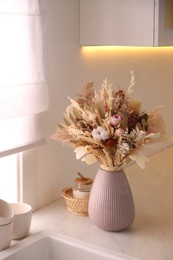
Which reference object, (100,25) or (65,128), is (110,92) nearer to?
(65,128)

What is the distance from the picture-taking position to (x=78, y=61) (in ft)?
6.93

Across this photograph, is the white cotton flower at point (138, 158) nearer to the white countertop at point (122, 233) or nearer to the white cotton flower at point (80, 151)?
the white cotton flower at point (80, 151)

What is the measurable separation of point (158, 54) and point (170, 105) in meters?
0.41

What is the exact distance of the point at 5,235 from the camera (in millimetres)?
1556

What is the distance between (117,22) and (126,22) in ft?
0.15

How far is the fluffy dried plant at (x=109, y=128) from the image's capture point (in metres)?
1.63

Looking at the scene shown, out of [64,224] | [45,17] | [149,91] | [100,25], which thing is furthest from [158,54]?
[64,224]

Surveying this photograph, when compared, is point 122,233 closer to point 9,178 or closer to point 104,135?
point 104,135

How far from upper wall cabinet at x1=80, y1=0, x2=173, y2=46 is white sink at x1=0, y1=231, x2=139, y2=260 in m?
Answer: 0.87

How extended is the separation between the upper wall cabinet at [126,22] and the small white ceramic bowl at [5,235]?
92cm

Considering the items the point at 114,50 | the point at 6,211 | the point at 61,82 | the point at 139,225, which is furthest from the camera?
the point at 114,50

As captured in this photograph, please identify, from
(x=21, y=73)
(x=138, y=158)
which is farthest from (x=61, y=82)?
(x=138, y=158)

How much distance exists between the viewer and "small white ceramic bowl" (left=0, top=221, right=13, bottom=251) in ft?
5.07

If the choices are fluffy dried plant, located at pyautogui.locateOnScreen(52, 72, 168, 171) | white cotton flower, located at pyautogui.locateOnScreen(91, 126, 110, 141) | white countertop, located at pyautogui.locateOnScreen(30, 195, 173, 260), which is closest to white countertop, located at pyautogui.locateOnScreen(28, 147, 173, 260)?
white countertop, located at pyautogui.locateOnScreen(30, 195, 173, 260)
